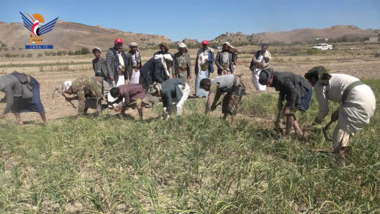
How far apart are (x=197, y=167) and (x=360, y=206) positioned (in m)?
1.53

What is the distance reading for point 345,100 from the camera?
11.6 feet

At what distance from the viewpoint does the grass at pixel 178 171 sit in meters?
2.61

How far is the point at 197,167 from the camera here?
319 centimetres

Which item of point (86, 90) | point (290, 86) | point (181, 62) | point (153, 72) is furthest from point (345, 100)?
point (181, 62)

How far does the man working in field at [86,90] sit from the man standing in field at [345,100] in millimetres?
3791

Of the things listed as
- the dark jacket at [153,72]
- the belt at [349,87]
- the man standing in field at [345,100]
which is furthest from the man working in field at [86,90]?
the belt at [349,87]

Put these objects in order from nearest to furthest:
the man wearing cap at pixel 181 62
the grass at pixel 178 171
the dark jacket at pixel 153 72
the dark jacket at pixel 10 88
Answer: the grass at pixel 178 171
the dark jacket at pixel 10 88
the dark jacket at pixel 153 72
the man wearing cap at pixel 181 62

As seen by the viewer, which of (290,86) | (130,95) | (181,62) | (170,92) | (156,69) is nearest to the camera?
(290,86)

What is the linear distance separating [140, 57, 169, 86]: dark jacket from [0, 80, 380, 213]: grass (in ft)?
5.82

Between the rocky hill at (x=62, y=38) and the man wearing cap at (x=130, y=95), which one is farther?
the rocky hill at (x=62, y=38)

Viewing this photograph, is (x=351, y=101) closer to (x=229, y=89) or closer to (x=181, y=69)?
(x=229, y=89)

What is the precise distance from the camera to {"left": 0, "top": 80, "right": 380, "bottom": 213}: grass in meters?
2.61

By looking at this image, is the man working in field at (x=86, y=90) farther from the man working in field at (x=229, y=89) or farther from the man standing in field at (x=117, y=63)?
the man working in field at (x=229, y=89)

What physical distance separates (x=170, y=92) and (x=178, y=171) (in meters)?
2.29
